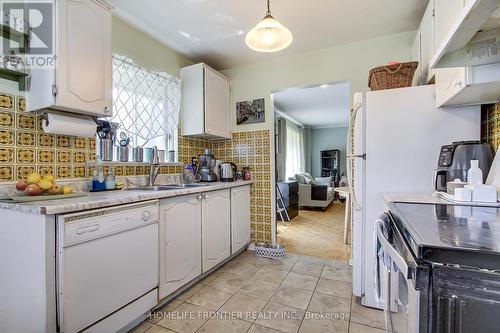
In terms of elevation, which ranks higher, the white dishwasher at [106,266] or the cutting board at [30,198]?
the cutting board at [30,198]

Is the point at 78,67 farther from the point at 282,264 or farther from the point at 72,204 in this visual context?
the point at 282,264

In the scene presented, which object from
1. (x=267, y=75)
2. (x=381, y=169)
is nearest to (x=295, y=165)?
(x=267, y=75)

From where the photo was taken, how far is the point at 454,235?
62 cm

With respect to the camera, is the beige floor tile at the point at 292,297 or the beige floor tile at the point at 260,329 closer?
the beige floor tile at the point at 260,329

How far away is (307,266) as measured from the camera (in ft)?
8.06

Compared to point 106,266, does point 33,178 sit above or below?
above

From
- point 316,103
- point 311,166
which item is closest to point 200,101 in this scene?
point 316,103

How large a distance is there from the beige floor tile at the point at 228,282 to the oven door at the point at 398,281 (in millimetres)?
1261

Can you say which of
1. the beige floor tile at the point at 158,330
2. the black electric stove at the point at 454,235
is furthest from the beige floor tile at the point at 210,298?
the black electric stove at the point at 454,235

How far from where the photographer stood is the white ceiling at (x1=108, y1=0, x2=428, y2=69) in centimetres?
192

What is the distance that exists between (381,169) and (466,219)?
90 centimetres

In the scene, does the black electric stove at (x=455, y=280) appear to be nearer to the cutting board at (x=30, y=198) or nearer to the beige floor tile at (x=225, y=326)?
the beige floor tile at (x=225, y=326)

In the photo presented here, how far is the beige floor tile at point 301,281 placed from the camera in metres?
2.05

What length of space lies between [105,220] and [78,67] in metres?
1.00
